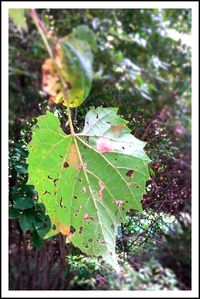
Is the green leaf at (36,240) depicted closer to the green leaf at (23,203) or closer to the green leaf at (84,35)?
the green leaf at (23,203)

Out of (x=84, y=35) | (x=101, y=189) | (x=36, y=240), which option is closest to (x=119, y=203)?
(x=101, y=189)

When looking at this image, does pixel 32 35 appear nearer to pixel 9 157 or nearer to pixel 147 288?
pixel 9 157

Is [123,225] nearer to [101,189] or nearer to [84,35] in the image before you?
[101,189]

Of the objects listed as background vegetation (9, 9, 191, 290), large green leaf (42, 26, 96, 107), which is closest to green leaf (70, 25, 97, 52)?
large green leaf (42, 26, 96, 107)

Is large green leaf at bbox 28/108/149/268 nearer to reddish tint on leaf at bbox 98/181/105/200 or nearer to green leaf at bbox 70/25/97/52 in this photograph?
reddish tint on leaf at bbox 98/181/105/200

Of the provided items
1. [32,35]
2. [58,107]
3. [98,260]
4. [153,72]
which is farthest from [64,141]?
[153,72]

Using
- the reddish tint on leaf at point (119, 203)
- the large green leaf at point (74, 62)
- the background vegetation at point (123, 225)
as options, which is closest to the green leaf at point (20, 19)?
the large green leaf at point (74, 62)
